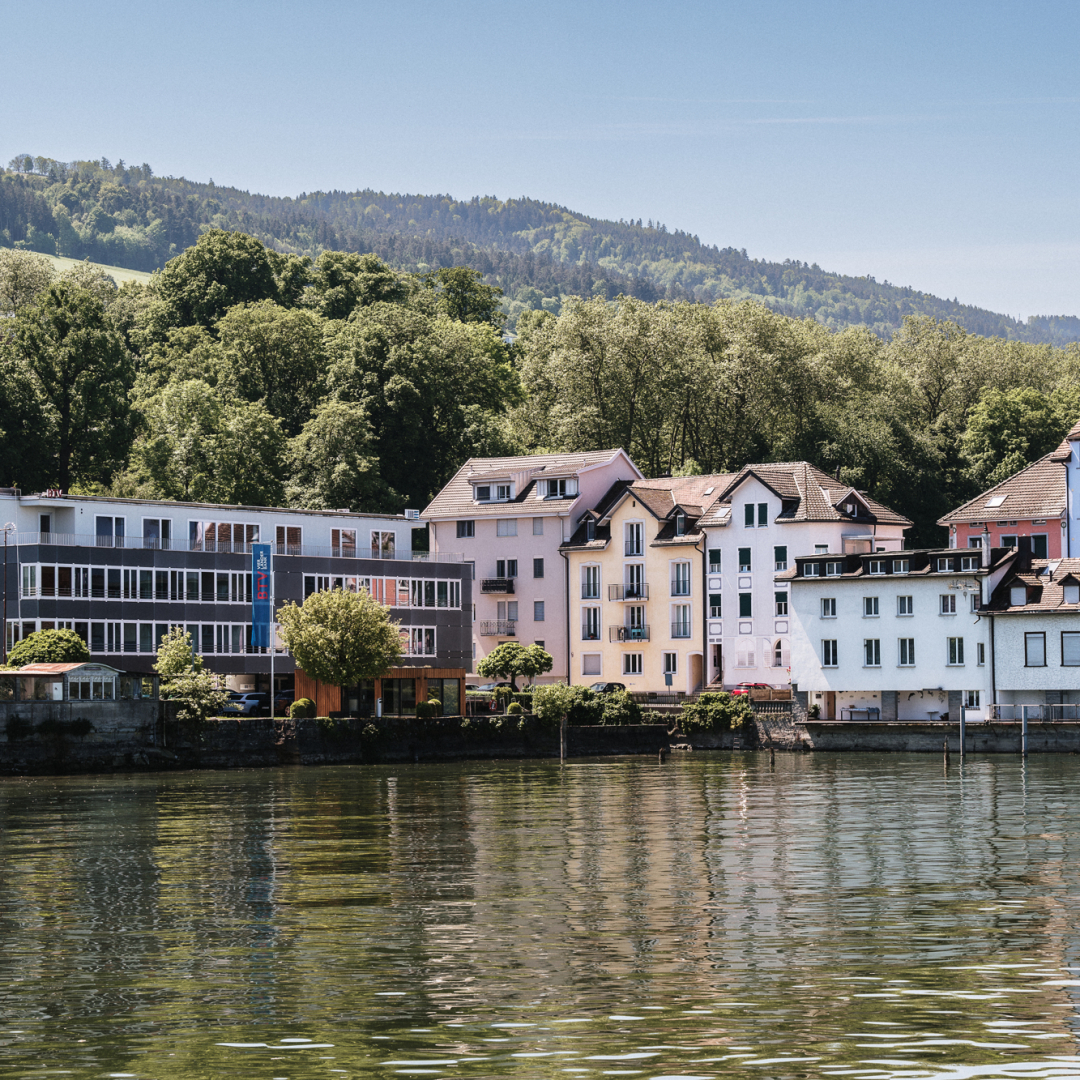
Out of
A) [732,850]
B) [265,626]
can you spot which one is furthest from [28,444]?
[732,850]

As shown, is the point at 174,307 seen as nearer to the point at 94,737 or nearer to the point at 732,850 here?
the point at 94,737

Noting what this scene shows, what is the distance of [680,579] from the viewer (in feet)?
378

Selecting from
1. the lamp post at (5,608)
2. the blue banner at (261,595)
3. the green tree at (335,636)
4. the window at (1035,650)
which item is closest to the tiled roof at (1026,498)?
the window at (1035,650)

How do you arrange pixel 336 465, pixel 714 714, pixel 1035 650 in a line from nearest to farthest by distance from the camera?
pixel 1035 650 < pixel 714 714 < pixel 336 465

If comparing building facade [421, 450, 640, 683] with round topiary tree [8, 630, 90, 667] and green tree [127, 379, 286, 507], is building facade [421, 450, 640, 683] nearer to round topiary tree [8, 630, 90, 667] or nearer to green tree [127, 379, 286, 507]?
green tree [127, 379, 286, 507]

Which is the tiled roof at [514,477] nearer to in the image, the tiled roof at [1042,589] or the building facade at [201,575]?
the building facade at [201,575]

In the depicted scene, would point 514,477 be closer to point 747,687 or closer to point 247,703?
point 747,687

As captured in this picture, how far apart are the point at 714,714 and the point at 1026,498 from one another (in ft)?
96.9

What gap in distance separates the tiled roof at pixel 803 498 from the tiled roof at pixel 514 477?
9.92m

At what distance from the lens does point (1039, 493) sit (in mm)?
115625

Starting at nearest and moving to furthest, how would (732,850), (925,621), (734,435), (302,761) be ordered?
→ 1. (732,850)
2. (302,761)
3. (925,621)
4. (734,435)

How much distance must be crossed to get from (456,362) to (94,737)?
61907 mm

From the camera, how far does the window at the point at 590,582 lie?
11806cm

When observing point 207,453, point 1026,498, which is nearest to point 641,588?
point 1026,498
